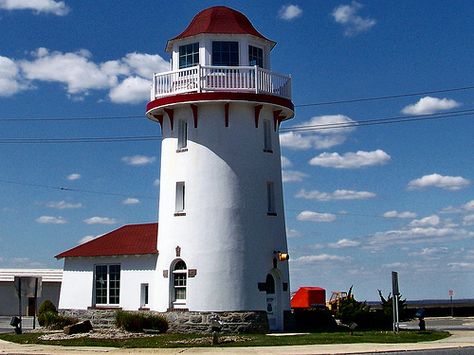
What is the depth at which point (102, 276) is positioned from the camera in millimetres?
39750

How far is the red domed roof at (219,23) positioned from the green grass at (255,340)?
1353 centimetres

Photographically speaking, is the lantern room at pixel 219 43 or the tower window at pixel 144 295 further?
the tower window at pixel 144 295

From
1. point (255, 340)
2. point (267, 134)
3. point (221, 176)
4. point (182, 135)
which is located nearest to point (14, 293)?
point (182, 135)

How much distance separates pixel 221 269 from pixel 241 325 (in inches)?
100

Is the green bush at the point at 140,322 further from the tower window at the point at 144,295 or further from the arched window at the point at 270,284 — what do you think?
the arched window at the point at 270,284

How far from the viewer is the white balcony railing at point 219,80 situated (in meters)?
36.3

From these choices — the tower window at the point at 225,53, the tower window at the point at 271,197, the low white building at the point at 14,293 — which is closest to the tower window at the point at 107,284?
the tower window at the point at 271,197

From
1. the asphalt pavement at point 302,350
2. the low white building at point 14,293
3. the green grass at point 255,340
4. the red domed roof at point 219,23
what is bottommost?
the asphalt pavement at point 302,350

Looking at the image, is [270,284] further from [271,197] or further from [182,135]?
[182,135]

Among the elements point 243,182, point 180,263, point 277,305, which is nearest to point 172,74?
point 243,182

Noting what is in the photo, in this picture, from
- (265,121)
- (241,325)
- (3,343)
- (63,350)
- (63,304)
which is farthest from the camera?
(63,304)

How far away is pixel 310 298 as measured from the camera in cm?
4781

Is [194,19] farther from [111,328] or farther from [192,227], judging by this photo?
[111,328]

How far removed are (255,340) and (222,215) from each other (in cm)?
693
